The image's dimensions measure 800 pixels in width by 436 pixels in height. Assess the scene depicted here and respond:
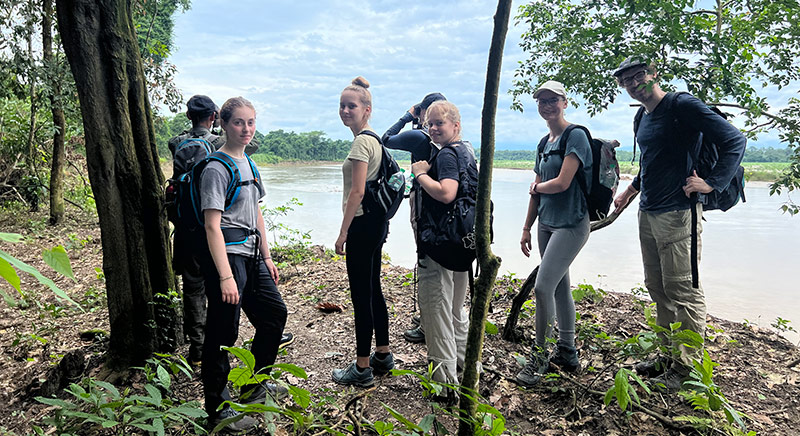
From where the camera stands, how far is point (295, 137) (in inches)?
1321

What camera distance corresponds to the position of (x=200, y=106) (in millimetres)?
3186

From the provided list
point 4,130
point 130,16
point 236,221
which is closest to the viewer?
point 236,221

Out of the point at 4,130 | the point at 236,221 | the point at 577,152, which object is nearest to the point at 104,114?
the point at 236,221

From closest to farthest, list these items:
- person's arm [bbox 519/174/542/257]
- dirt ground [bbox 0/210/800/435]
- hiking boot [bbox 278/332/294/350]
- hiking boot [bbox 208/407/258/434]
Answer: hiking boot [bbox 208/407/258/434] → dirt ground [bbox 0/210/800/435] → person's arm [bbox 519/174/542/257] → hiking boot [bbox 278/332/294/350]

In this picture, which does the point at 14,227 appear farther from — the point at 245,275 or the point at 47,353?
the point at 245,275

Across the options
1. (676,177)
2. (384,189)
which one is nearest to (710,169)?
(676,177)

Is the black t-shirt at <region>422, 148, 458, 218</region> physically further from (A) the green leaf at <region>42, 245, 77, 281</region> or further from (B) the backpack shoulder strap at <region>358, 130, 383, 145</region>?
(A) the green leaf at <region>42, 245, 77, 281</region>

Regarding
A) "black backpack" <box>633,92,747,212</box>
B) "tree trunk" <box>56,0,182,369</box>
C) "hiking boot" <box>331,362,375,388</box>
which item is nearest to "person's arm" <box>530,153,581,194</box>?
"black backpack" <box>633,92,747,212</box>

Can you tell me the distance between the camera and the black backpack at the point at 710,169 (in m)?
2.74

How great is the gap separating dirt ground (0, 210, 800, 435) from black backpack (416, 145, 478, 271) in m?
0.83

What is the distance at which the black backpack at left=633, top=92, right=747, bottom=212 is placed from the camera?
2740 mm

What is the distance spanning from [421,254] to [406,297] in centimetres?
237

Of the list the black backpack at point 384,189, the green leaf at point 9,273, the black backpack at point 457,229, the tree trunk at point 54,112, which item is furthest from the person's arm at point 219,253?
the tree trunk at point 54,112

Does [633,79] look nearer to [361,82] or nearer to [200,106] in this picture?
[361,82]
